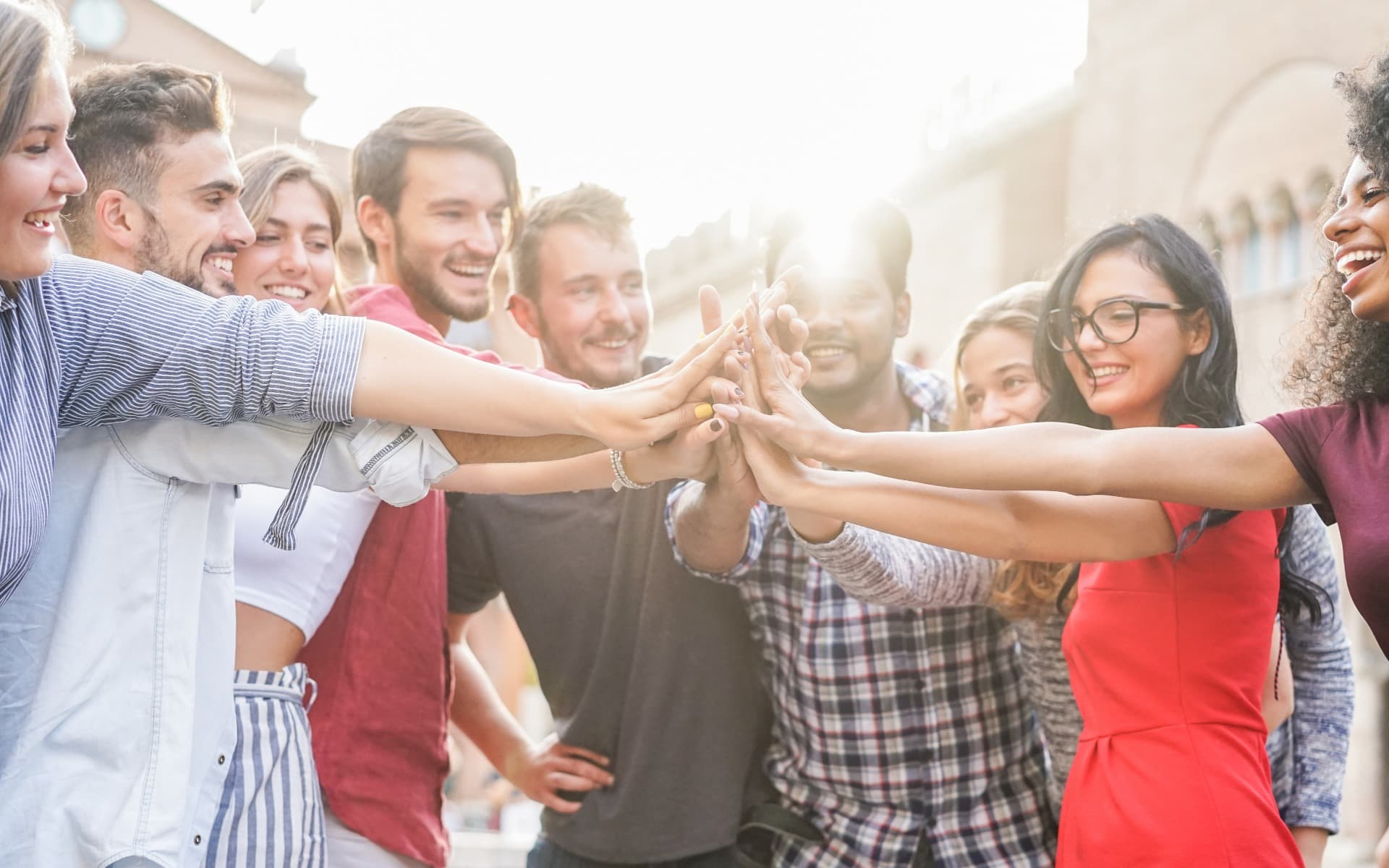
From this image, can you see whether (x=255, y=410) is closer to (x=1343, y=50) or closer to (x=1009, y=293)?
(x=1009, y=293)

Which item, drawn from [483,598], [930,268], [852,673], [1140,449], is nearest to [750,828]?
[852,673]

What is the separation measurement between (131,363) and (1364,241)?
1.96 m

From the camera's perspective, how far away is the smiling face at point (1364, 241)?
2162 millimetres

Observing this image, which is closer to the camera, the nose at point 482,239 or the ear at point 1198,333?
the ear at point 1198,333

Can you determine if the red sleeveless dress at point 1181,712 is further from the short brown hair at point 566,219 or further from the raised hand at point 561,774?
the short brown hair at point 566,219

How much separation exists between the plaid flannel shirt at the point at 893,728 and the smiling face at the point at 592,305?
1.90 feet

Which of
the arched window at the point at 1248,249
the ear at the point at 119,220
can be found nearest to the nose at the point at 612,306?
the ear at the point at 119,220

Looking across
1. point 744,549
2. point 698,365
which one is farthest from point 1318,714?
point 698,365

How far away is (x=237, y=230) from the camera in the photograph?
7.78 feet

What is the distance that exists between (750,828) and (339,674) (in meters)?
1.01

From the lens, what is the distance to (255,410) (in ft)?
6.16

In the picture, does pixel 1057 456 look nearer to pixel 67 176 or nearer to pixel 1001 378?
pixel 1001 378

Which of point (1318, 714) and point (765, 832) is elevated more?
point (1318, 714)

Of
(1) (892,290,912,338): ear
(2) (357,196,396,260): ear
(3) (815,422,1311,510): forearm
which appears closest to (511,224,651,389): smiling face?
(2) (357,196,396,260): ear
